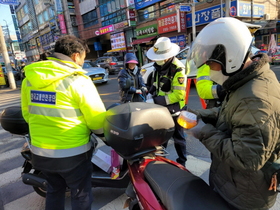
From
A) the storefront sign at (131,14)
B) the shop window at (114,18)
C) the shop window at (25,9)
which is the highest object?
the shop window at (25,9)

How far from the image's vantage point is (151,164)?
1660 millimetres

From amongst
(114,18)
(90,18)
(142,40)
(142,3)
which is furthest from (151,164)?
(90,18)

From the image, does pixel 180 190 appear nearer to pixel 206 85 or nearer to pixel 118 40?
pixel 206 85

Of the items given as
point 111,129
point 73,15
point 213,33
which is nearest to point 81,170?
point 111,129

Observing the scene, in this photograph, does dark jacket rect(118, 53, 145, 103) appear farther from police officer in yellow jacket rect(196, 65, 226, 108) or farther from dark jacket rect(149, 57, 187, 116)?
police officer in yellow jacket rect(196, 65, 226, 108)

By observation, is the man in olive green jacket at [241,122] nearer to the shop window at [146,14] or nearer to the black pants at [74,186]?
the black pants at [74,186]

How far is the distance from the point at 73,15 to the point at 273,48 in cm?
3035

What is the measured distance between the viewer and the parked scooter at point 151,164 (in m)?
1.32

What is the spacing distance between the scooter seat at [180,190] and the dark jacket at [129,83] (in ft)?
9.26

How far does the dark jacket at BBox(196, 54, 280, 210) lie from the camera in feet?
3.23

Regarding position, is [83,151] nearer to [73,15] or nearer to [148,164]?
[148,164]

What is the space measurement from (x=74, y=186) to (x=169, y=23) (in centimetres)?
1938

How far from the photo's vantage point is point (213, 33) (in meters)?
1.25

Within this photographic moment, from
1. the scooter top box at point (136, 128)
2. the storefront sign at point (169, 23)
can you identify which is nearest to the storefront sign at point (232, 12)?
the storefront sign at point (169, 23)
